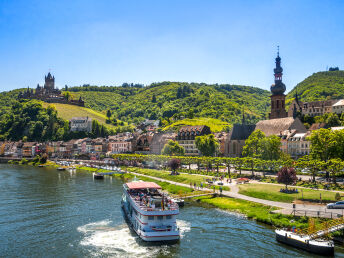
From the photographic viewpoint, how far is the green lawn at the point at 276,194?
53688 mm

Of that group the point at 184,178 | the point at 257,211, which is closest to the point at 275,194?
the point at 257,211

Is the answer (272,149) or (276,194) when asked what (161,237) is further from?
(272,149)

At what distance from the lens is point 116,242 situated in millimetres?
40750

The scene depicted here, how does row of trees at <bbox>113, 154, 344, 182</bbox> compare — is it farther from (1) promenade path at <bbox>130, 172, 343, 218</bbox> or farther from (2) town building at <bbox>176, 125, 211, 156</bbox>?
(2) town building at <bbox>176, 125, 211, 156</bbox>

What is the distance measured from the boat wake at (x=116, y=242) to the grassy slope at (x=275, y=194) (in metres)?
17.5

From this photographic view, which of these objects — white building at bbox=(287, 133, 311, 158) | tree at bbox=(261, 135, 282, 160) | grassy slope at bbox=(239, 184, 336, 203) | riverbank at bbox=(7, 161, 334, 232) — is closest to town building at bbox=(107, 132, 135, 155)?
riverbank at bbox=(7, 161, 334, 232)

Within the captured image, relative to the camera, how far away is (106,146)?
623 feet

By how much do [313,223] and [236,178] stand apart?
44.7 metres

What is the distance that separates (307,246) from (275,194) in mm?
21774

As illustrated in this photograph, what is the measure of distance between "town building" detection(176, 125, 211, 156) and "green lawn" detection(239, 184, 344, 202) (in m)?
79.9

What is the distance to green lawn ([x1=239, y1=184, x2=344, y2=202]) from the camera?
5369 centimetres

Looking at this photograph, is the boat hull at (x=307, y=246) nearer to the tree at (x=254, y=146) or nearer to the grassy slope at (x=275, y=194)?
the grassy slope at (x=275, y=194)

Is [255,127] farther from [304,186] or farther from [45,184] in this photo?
[45,184]

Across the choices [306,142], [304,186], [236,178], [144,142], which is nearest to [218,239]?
[304,186]
